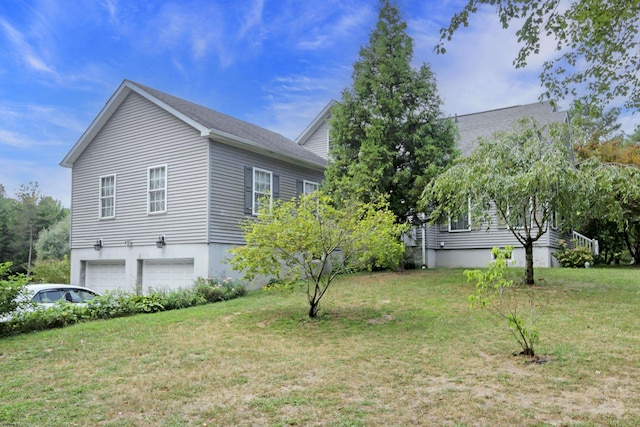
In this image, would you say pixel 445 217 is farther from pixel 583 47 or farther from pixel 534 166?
pixel 583 47

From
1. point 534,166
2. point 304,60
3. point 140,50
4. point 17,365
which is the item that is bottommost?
point 17,365

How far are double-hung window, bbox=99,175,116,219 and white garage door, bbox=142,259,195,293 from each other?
2.56 m

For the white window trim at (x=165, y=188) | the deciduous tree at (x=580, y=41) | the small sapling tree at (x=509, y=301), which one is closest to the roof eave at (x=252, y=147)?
the white window trim at (x=165, y=188)

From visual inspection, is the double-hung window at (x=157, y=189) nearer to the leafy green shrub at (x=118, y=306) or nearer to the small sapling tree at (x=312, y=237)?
the leafy green shrub at (x=118, y=306)

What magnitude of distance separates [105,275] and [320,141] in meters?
11.4

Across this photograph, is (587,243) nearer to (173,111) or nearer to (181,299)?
(181,299)

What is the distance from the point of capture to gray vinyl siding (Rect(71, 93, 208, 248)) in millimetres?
15453

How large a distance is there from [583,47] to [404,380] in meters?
5.43

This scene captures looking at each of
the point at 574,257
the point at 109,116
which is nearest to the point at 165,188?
the point at 109,116

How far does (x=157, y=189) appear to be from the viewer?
16391 millimetres

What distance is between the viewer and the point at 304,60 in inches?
663

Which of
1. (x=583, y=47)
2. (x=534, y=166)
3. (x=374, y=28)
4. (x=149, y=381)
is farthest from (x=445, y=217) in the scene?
(x=149, y=381)

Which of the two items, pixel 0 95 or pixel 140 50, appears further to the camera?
pixel 0 95

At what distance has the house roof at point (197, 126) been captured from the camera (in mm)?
15375
